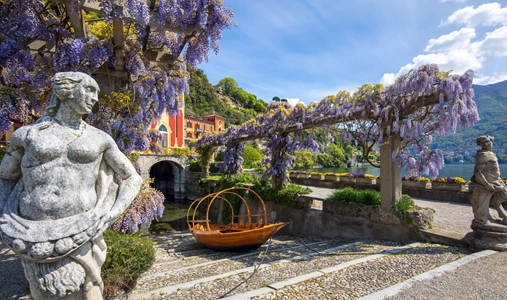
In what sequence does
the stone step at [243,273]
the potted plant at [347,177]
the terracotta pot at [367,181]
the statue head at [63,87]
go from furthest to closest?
the potted plant at [347,177], the terracotta pot at [367,181], the stone step at [243,273], the statue head at [63,87]

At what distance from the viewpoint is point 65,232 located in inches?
74.0

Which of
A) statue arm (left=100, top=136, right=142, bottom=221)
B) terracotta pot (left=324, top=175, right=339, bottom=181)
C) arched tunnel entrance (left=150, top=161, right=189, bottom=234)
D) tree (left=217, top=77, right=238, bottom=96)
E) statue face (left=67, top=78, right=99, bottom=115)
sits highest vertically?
tree (left=217, top=77, right=238, bottom=96)

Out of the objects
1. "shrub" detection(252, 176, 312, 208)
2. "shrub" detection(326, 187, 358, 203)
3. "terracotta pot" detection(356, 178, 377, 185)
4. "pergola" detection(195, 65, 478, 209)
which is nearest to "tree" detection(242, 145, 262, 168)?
"terracotta pot" detection(356, 178, 377, 185)

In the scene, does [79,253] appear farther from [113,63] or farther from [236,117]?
[236,117]

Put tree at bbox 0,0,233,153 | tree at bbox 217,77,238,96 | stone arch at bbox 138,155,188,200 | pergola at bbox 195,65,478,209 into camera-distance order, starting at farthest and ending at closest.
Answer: tree at bbox 217,77,238,96 → stone arch at bbox 138,155,188,200 → pergola at bbox 195,65,478,209 → tree at bbox 0,0,233,153

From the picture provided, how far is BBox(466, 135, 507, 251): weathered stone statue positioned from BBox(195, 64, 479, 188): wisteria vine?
918mm

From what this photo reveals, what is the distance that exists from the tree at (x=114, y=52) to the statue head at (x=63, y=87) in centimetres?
276

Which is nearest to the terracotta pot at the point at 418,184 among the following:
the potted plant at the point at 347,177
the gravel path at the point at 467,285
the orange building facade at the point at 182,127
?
the potted plant at the point at 347,177

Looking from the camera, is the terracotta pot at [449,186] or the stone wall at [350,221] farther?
the terracotta pot at [449,186]

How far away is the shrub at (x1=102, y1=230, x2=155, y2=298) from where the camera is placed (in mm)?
3727

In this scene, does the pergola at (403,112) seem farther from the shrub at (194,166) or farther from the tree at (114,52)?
the shrub at (194,166)

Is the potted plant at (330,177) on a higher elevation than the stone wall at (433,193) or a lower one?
higher

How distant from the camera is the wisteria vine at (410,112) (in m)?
6.06

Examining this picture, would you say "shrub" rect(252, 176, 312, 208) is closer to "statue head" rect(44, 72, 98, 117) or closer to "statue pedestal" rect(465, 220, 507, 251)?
"statue pedestal" rect(465, 220, 507, 251)
